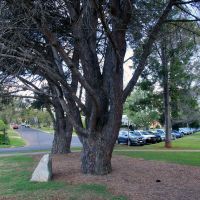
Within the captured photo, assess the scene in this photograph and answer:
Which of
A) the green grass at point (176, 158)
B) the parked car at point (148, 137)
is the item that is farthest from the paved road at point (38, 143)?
the green grass at point (176, 158)

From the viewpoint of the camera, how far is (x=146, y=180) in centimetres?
1104

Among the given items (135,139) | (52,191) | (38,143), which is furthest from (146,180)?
(38,143)

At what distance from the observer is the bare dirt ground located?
922 cm

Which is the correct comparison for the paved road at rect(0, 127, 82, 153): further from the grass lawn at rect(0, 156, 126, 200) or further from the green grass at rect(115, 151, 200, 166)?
the grass lawn at rect(0, 156, 126, 200)

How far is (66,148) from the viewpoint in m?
20.7

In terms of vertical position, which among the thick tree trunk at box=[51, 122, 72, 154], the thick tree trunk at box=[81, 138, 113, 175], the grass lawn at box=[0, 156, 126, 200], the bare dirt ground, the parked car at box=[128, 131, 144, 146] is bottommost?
the grass lawn at box=[0, 156, 126, 200]

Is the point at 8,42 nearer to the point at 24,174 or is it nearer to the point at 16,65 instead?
the point at 16,65

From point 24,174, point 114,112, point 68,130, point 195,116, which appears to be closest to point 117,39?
point 114,112

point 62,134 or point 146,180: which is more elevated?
point 62,134

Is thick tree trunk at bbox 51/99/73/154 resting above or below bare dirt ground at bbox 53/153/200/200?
above

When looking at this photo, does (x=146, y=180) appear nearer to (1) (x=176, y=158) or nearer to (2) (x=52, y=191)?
(2) (x=52, y=191)

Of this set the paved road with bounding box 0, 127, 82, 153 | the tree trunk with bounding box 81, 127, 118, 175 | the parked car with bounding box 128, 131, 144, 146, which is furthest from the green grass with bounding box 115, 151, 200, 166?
the parked car with bounding box 128, 131, 144, 146

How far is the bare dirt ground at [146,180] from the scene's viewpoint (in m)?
9.22

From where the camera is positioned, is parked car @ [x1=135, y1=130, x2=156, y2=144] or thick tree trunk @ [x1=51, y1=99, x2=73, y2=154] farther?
parked car @ [x1=135, y1=130, x2=156, y2=144]
